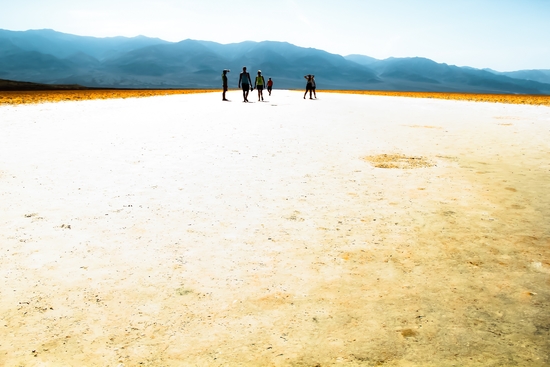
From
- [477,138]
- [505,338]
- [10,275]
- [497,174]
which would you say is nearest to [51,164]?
[10,275]

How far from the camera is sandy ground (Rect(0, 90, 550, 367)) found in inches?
93.9

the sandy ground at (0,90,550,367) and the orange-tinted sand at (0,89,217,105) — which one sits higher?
the orange-tinted sand at (0,89,217,105)

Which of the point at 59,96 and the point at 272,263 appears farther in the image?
the point at 59,96

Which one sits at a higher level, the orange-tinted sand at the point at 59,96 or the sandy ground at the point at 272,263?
the orange-tinted sand at the point at 59,96

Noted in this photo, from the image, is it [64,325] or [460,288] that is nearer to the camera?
[64,325]

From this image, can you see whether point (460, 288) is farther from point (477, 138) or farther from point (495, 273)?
point (477, 138)

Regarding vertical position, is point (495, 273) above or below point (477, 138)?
below

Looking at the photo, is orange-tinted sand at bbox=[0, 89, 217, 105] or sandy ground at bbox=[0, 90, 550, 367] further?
orange-tinted sand at bbox=[0, 89, 217, 105]

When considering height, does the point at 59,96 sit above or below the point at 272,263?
above

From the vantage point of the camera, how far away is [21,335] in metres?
2.46

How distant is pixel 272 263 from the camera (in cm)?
347

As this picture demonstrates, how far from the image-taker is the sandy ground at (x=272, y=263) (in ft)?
7.82

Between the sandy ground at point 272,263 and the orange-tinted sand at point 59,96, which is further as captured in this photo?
the orange-tinted sand at point 59,96

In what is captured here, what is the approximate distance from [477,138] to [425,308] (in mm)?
9871
